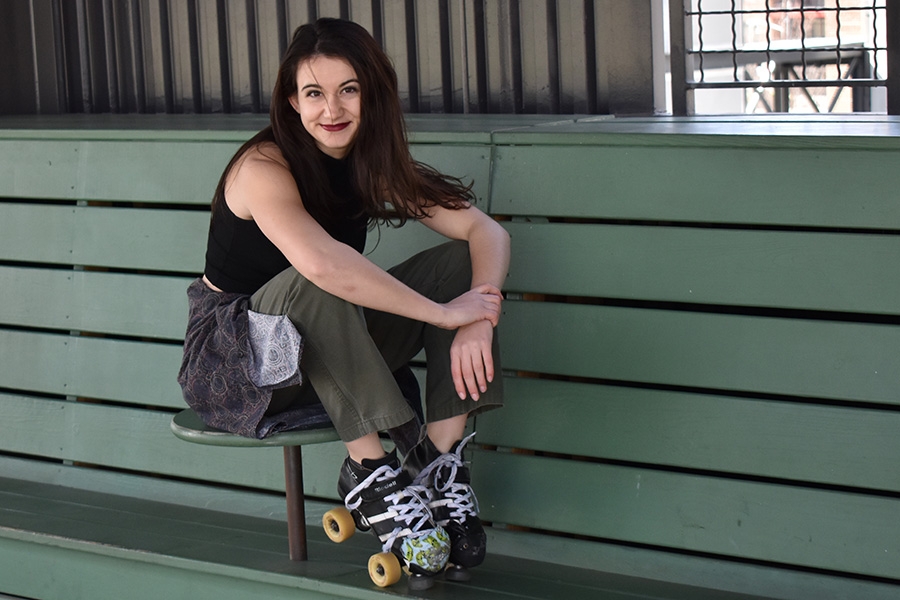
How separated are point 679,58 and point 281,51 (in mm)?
1379

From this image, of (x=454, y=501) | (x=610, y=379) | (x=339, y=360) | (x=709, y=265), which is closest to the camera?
(x=339, y=360)

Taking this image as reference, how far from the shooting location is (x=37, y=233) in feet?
10.3

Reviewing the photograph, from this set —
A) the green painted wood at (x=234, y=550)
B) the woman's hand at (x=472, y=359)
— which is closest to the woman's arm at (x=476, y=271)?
the woman's hand at (x=472, y=359)

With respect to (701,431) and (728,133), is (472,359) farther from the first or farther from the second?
(728,133)

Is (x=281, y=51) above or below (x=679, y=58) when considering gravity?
above

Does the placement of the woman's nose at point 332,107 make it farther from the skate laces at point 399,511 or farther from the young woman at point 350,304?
the skate laces at point 399,511

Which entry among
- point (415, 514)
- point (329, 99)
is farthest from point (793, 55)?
point (415, 514)

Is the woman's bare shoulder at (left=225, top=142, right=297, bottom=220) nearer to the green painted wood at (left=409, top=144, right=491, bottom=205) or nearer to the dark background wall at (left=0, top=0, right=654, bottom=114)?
the green painted wood at (left=409, top=144, right=491, bottom=205)

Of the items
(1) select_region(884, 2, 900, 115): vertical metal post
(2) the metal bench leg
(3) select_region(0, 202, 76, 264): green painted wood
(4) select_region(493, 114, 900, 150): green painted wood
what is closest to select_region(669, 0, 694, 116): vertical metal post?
(4) select_region(493, 114, 900, 150): green painted wood

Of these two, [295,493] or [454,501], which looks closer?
[454,501]

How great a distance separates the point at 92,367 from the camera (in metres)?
3.07

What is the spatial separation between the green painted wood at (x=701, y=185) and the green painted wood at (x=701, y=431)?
38 cm

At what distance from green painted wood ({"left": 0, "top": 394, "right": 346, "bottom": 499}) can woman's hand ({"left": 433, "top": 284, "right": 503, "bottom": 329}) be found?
0.71m

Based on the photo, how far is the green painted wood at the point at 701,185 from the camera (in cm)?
218
